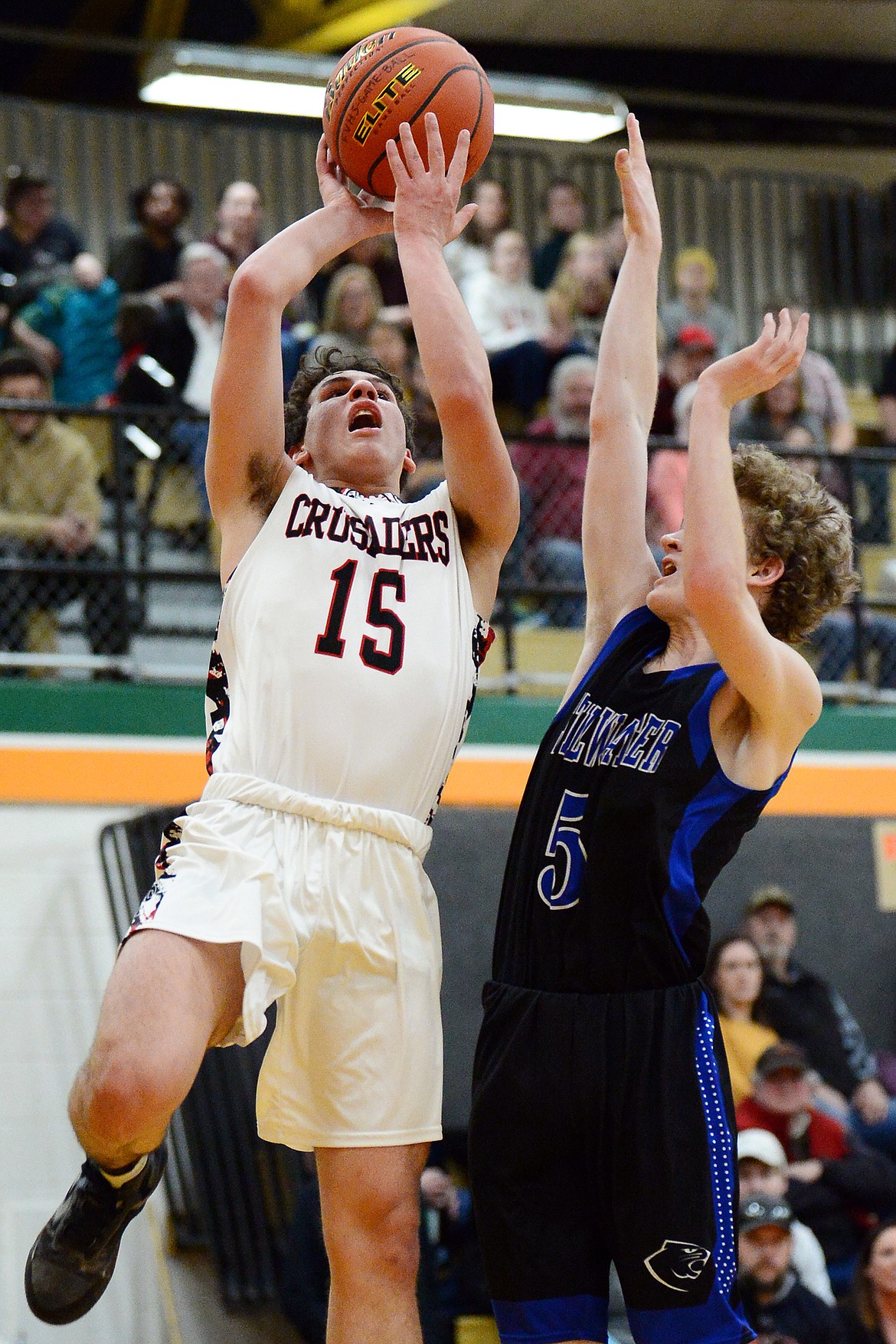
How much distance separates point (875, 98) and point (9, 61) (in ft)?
22.6

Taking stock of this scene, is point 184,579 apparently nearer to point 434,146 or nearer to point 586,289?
point 586,289

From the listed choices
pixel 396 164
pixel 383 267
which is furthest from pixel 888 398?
pixel 396 164

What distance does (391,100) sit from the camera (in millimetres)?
3475

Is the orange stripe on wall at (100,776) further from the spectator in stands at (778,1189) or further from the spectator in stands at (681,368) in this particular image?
the spectator in stands at (681,368)

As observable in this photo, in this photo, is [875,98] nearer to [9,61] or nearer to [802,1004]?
[9,61]

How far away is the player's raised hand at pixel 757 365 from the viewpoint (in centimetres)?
300

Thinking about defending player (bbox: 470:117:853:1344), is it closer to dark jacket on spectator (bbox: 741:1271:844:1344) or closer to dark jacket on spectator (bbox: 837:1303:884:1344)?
dark jacket on spectator (bbox: 741:1271:844:1344)

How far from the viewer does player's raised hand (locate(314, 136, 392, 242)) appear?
11.5 ft

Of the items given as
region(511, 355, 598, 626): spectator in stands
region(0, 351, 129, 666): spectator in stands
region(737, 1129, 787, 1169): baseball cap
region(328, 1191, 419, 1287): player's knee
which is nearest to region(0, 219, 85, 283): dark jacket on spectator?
region(0, 351, 129, 666): spectator in stands

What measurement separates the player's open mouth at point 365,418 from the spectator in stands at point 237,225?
20.1 feet

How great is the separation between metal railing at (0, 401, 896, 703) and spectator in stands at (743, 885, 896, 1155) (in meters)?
1.32

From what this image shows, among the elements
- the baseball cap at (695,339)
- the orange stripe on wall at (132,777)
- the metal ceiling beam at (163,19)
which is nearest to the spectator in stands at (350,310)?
the baseball cap at (695,339)

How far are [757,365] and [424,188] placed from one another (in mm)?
835

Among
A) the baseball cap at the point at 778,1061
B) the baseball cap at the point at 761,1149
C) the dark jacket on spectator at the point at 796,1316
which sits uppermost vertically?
the baseball cap at the point at 778,1061
